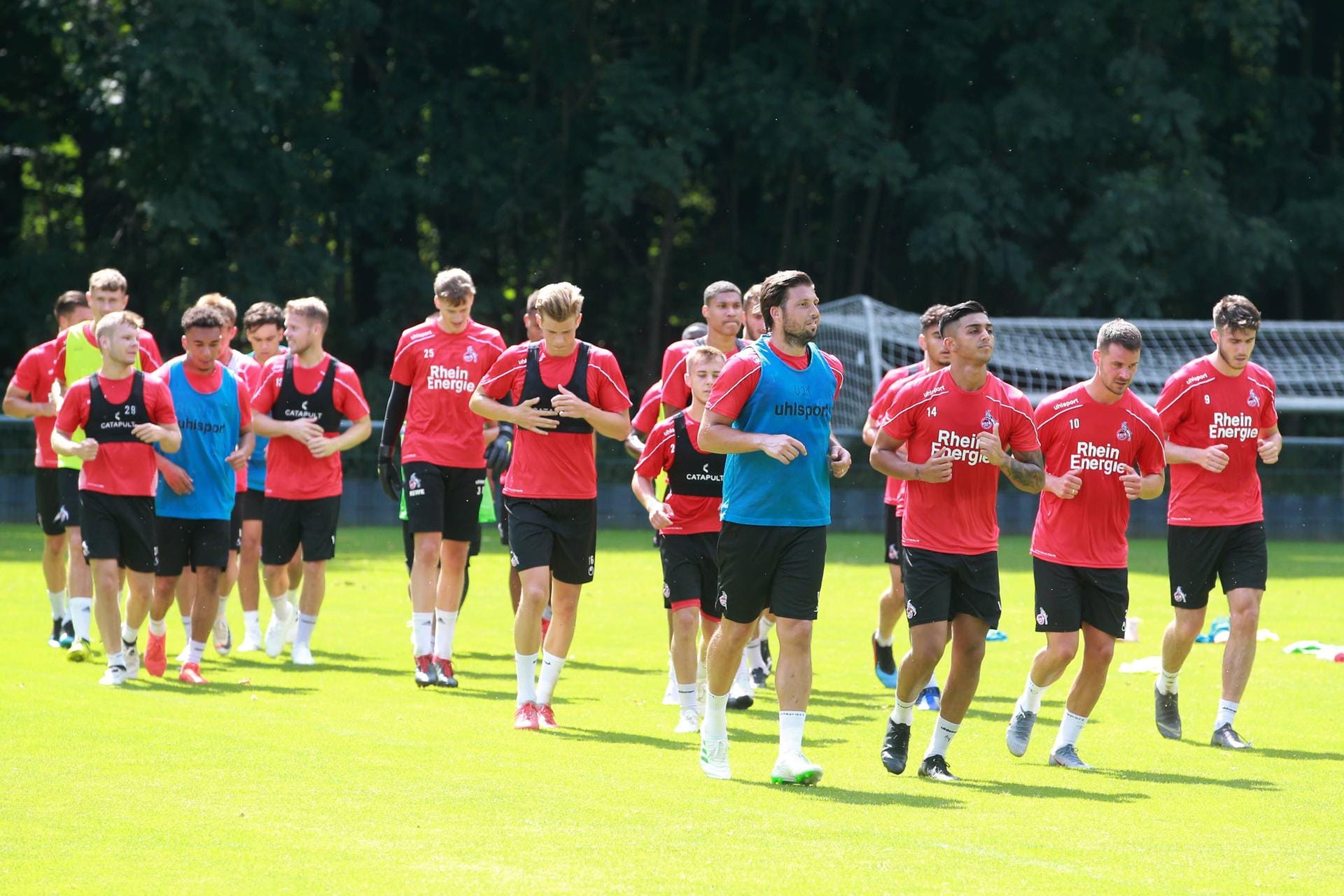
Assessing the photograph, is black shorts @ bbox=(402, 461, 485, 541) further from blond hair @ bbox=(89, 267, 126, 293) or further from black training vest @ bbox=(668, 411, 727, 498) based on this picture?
blond hair @ bbox=(89, 267, 126, 293)

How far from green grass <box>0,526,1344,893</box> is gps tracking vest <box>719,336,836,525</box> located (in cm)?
119

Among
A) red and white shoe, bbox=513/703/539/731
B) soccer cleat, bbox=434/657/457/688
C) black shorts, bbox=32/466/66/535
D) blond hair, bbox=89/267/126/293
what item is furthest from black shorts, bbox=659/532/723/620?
black shorts, bbox=32/466/66/535

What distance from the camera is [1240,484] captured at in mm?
9602

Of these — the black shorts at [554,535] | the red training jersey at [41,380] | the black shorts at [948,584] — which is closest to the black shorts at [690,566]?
the black shorts at [554,535]

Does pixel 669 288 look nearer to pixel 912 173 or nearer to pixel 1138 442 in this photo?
pixel 912 173

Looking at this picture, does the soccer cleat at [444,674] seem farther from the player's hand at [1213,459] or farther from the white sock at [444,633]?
the player's hand at [1213,459]

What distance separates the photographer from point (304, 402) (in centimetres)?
1164

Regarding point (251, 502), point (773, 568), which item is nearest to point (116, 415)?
point (251, 502)

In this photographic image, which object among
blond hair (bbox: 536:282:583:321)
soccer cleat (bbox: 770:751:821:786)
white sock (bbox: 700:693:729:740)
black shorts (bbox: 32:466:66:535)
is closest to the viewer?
soccer cleat (bbox: 770:751:821:786)

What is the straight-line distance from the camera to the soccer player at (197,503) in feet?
35.2

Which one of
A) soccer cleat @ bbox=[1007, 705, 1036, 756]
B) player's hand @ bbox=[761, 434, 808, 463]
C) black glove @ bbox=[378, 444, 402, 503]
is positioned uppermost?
player's hand @ bbox=[761, 434, 808, 463]

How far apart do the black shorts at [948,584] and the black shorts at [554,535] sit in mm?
2058

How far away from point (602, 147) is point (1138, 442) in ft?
83.9

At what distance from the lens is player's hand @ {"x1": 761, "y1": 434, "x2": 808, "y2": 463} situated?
7.23 metres
